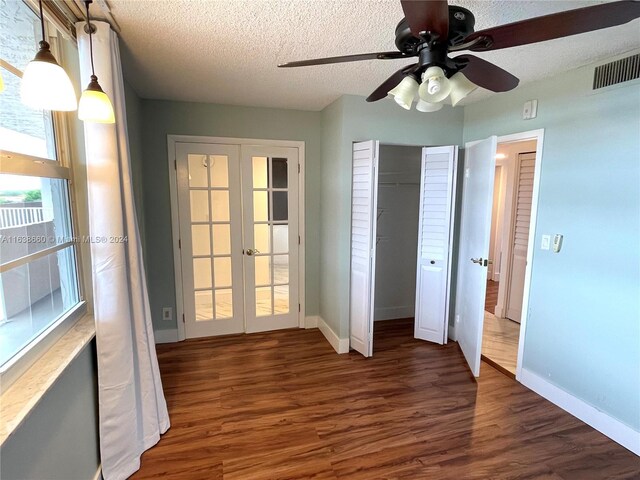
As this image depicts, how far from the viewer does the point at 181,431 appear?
6.86 feet

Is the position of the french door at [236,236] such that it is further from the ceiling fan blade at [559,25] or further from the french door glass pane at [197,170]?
the ceiling fan blade at [559,25]

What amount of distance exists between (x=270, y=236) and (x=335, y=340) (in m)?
1.29

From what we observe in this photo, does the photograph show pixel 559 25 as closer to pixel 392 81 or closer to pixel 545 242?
pixel 392 81

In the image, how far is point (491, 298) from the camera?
473 cm

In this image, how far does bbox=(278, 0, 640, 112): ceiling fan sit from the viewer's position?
39.6 inches

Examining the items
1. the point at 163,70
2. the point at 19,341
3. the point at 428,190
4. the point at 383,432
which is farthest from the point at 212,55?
the point at 383,432

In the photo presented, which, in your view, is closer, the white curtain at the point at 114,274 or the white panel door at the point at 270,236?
the white curtain at the point at 114,274

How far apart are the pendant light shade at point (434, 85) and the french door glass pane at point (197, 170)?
2.48 meters

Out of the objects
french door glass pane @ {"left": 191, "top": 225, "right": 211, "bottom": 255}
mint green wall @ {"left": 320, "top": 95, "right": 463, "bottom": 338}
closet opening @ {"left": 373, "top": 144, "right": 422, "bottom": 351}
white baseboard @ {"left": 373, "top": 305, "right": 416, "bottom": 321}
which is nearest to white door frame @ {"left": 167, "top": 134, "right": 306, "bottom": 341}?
french door glass pane @ {"left": 191, "top": 225, "right": 211, "bottom": 255}

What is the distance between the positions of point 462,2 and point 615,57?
50.1 inches

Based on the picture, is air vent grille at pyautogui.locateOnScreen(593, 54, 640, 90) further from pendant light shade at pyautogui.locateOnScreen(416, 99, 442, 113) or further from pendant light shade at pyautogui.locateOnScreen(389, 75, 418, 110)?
pendant light shade at pyautogui.locateOnScreen(389, 75, 418, 110)

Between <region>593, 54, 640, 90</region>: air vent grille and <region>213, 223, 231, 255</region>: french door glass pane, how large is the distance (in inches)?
125

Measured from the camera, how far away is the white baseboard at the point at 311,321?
373 centimetres

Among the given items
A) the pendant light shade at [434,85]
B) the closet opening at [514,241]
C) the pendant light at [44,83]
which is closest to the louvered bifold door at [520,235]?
the closet opening at [514,241]
